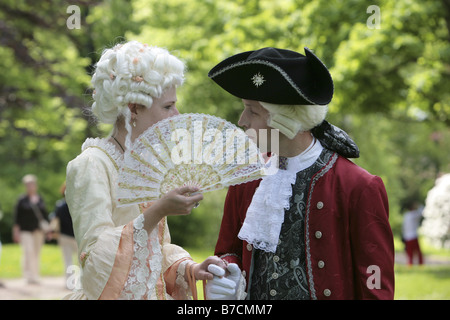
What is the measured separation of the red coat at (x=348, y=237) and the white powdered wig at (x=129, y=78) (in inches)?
32.7

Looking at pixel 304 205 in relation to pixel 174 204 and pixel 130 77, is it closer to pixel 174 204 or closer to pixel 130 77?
pixel 174 204

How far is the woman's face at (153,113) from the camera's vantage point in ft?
9.35

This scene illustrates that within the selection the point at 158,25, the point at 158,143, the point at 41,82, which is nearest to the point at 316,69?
the point at 158,143

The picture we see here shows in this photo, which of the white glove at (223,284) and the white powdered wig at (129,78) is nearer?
the white glove at (223,284)

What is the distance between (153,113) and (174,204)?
526 mm

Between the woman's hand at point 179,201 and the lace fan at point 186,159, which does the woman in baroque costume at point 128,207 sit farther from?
the lace fan at point 186,159

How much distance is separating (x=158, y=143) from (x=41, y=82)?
1763 centimetres

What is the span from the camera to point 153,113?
2850 millimetres

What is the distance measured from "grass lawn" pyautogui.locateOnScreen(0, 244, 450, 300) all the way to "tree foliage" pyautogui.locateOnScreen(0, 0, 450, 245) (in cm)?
298

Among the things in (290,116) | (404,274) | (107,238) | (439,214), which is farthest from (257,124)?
(439,214)

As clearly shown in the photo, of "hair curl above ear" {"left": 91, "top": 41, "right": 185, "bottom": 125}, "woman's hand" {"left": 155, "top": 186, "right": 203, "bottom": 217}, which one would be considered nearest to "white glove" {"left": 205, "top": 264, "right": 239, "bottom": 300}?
"woman's hand" {"left": 155, "top": 186, "right": 203, "bottom": 217}

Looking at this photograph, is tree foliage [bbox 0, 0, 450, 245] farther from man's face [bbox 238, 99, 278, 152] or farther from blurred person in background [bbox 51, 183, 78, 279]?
blurred person in background [bbox 51, 183, 78, 279]

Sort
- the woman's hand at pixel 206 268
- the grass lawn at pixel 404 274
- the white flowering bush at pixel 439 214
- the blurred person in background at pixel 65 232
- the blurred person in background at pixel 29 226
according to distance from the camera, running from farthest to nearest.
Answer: the white flowering bush at pixel 439 214 < the blurred person in background at pixel 29 226 < the blurred person in background at pixel 65 232 < the grass lawn at pixel 404 274 < the woman's hand at pixel 206 268

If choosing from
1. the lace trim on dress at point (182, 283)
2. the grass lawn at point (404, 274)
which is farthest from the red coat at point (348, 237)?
the grass lawn at point (404, 274)
